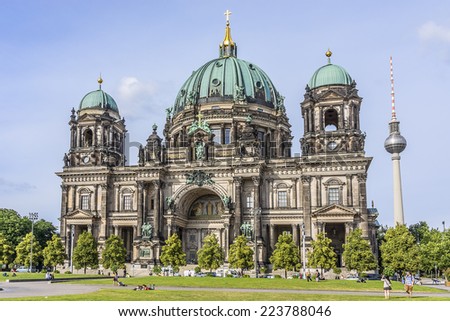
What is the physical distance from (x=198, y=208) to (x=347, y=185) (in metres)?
26.7

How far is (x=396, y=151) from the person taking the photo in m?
100

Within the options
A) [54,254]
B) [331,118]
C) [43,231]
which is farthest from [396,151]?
[43,231]

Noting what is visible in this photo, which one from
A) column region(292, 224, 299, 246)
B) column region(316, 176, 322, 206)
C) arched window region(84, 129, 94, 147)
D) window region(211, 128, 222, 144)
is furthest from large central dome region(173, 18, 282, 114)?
column region(292, 224, 299, 246)

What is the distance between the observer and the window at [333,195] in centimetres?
8256

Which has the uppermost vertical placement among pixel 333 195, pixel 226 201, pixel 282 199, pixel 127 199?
pixel 127 199

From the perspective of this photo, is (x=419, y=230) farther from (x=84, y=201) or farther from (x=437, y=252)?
(x=84, y=201)

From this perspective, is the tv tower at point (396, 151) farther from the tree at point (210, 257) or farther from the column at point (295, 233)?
the tree at point (210, 257)

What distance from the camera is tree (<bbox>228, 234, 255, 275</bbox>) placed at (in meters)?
76.7

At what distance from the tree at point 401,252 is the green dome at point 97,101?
5360cm

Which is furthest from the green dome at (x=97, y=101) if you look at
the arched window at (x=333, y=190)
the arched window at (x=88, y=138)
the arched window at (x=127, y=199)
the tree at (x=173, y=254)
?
the arched window at (x=333, y=190)

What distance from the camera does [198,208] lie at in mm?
95125

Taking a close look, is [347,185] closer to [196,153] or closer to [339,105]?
[339,105]

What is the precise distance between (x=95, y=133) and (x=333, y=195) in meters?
42.3
